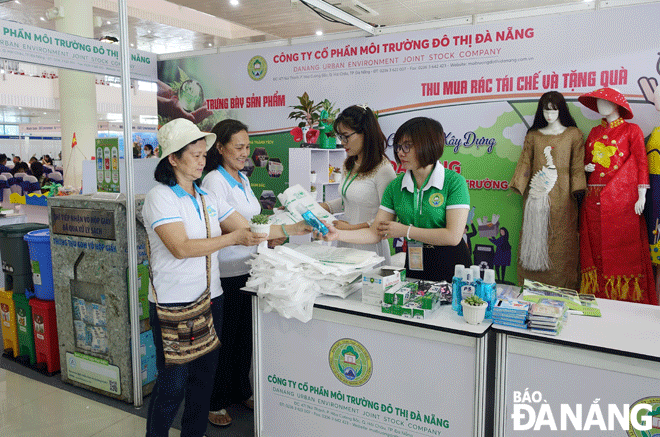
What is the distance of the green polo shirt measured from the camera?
96.4 inches

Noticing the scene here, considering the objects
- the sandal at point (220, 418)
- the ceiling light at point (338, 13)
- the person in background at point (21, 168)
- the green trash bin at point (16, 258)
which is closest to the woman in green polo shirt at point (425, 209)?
the sandal at point (220, 418)

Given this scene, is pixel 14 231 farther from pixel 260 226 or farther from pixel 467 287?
pixel 467 287

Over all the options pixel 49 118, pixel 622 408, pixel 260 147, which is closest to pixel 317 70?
pixel 260 147

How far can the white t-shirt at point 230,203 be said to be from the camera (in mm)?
2637

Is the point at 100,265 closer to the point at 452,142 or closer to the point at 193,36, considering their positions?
the point at 452,142

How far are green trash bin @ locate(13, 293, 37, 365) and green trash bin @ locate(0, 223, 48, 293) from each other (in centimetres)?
9

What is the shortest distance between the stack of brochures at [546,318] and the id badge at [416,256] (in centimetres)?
64

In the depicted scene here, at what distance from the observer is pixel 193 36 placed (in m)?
12.1

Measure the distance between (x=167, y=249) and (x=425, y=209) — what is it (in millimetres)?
1241

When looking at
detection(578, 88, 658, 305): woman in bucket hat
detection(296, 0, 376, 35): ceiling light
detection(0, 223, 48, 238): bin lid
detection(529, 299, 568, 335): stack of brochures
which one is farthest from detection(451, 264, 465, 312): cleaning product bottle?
detection(0, 223, 48, 238): bin lid

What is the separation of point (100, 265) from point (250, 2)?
653 centimetres

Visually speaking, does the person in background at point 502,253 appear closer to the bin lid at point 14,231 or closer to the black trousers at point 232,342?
the black trousers at point 232,342

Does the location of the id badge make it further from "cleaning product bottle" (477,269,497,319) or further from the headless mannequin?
the headless mannequin

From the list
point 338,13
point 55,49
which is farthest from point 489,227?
point 55,49
